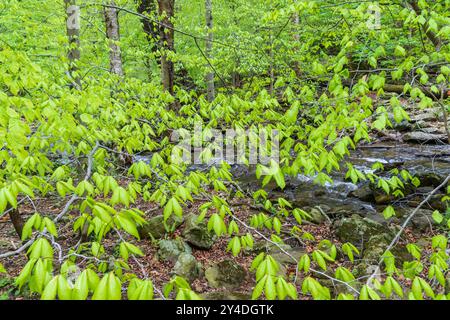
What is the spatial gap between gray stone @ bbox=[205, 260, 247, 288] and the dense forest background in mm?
19

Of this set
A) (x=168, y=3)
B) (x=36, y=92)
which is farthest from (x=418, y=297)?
(x=168, y=3)

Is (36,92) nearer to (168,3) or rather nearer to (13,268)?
(13,268)

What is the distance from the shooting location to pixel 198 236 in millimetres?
6008

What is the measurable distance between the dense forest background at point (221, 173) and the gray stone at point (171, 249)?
23mm

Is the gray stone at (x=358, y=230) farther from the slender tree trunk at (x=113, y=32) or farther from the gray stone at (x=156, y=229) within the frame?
the slender tree trunk at (x=113, y=32)

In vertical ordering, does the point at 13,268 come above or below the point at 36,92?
below

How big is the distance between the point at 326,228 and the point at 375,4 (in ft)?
16.4

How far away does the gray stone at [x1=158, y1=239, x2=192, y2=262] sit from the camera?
554 centimetres

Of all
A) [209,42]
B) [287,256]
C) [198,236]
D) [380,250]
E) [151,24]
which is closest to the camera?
[380,250]

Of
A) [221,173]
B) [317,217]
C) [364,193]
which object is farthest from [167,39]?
[364,193]

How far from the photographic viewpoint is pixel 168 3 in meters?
8.48

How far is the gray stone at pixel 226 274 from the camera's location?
5047 millimetres

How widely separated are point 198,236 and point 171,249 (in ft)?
1.98

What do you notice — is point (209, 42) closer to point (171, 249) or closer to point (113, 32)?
point (113, 32)
